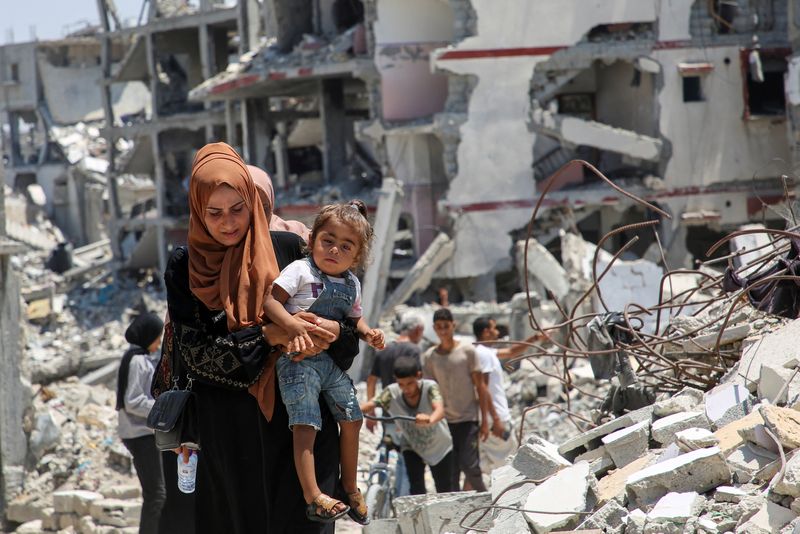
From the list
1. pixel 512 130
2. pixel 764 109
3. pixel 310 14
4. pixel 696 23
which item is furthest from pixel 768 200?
pixel 310 14

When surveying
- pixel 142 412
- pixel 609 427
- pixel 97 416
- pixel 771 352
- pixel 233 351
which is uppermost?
pixel 233 351

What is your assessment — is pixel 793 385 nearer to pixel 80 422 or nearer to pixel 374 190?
pixel 80 422

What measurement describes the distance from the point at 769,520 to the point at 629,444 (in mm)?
1313

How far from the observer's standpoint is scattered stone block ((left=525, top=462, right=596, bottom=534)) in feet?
17.0

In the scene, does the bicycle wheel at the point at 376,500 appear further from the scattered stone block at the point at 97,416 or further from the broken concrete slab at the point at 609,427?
the scattered stone block at the point at 97,416

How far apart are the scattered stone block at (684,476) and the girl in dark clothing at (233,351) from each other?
1.26 m

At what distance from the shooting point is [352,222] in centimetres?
472

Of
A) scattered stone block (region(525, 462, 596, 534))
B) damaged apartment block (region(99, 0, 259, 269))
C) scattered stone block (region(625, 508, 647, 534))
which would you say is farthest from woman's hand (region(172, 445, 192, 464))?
damaged apartment block (region(99, 0, 259, 269))

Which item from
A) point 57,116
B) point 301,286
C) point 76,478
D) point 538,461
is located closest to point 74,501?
point 76,478

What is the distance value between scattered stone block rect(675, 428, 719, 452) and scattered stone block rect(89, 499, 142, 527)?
230 inches

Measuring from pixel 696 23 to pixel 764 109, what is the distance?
2.14 m

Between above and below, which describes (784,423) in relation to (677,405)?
above

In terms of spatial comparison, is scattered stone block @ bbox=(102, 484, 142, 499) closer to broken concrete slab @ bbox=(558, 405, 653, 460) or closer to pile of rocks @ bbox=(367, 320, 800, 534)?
pile of rocks @ bbox=(367, 320, 800, 534)

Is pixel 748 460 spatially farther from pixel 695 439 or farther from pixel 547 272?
pixel 547 272
